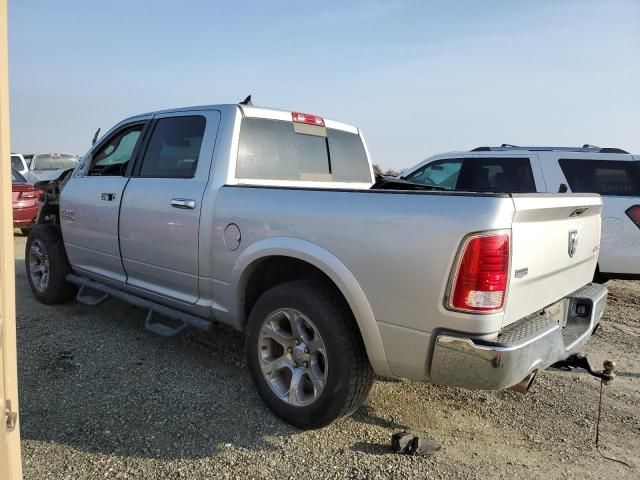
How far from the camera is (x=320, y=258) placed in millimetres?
2801

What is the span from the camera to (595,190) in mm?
6078

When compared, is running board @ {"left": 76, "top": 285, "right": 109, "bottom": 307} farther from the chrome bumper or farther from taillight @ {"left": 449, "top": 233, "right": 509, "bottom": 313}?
taillight @ {"left": 449, "top": 233, "right": 509, "bottom": 313}

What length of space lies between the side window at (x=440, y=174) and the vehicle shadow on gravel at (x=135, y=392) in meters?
3.99

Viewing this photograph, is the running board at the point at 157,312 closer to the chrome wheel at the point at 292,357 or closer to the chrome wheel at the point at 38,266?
the chrome wheel at the point at 292,357

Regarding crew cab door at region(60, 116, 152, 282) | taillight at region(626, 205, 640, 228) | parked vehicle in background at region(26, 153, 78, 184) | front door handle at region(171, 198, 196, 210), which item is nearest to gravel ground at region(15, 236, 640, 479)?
crew cab door at region(60, 116, 152, 282)

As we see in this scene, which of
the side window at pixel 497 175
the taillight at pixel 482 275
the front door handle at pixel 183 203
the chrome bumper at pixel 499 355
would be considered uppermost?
the side window at pixel 497 175

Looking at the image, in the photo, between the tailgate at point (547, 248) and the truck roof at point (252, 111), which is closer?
the tailgate at point (547, 248)

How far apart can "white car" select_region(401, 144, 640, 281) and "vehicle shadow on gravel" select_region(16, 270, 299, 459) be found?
385cm

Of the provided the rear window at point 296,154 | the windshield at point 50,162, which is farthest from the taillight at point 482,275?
the windshield at point 50,162

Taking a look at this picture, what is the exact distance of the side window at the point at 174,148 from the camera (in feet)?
12.5

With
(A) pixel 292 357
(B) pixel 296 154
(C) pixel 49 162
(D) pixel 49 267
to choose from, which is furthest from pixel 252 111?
(C) pixel 49 162

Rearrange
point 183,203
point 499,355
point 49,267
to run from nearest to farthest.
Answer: point 499,355 → point 183,203 → point 49,267

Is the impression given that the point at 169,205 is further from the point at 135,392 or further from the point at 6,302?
the point at 6,302

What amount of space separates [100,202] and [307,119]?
77.8 inches
